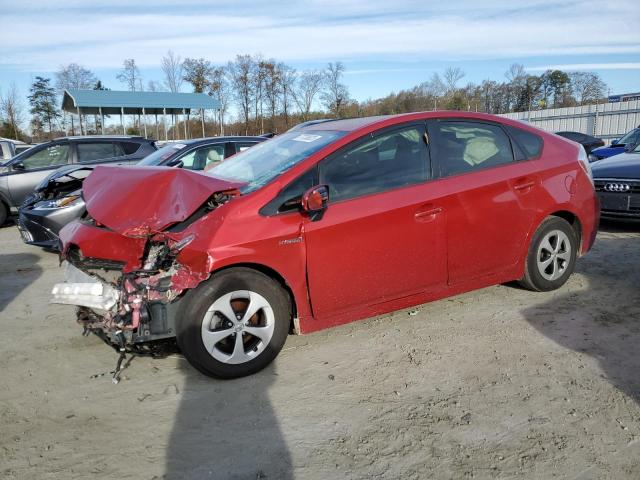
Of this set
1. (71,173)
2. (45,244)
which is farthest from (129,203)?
(71,173)

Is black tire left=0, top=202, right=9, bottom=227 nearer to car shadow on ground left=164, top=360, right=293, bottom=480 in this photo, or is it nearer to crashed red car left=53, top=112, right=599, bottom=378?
crashed red car left=53, top=112, right=599, bottom=378

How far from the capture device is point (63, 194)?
715cm

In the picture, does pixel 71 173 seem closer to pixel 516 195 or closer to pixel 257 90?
pixel 516 195

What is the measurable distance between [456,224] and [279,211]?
4.84ft

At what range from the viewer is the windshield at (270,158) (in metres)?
3.87

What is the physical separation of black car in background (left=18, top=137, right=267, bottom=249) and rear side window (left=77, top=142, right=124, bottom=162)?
240cm

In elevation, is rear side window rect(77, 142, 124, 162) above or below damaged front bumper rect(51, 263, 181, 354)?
above

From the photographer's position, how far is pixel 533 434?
2807 mm

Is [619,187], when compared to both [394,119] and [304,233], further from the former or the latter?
[304,233]

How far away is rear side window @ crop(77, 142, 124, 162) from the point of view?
10.2 metres

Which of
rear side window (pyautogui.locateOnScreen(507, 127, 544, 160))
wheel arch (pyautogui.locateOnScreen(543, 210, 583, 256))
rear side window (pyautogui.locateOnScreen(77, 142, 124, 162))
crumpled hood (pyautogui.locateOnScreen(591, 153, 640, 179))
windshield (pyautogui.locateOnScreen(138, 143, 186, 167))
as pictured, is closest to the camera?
rear side window (pyautogui.locateOnScreen(507, 127, 544, 160))

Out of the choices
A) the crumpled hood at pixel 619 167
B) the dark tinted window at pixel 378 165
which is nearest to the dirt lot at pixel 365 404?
the dark tinted window at pixel 378 165

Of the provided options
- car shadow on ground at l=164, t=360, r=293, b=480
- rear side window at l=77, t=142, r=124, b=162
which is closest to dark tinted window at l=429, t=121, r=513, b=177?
car shadow on ground at l=164, t=360, r=293, b=480

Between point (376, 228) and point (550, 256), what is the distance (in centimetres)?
203
